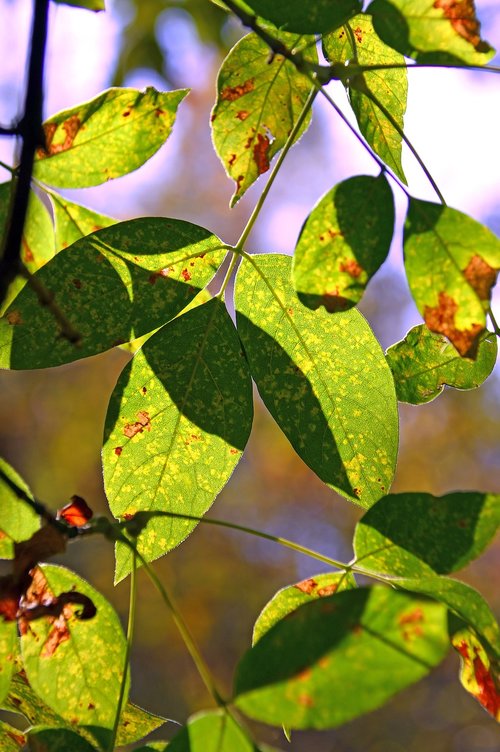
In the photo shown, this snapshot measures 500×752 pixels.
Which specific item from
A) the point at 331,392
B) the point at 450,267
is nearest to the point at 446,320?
the point at 450,267

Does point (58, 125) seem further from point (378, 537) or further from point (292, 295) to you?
point (378, 537)

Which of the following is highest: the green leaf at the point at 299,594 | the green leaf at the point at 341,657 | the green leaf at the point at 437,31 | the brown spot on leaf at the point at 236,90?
the brown spot on leaf at the point at 236,90

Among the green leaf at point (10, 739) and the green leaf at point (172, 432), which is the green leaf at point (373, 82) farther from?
the green leaf at point (10, 739)

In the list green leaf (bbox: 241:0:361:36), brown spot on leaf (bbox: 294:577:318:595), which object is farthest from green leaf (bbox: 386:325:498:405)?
green leaf (bbox: 241:0:361:36)

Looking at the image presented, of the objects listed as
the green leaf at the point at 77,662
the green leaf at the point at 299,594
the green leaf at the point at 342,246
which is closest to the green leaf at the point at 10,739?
the green leaf at the point at 77,662

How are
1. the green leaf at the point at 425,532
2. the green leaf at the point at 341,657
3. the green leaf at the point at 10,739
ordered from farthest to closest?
1. the green leaf at the point at 10,739
2. the green leaf at the point at 425,532
3. the green leaf at the point at 341,657

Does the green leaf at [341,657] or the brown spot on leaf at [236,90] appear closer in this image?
the green leaf at [341,657]

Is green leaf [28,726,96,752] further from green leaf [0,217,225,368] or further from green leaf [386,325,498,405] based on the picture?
green leaf [386,325,498,405]

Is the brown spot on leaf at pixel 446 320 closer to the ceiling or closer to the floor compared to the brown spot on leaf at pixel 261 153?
closer to the floor
